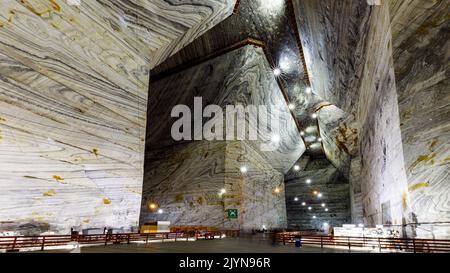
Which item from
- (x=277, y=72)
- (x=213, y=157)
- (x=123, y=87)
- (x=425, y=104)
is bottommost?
(x=425, y=104)

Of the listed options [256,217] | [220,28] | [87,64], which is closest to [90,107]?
[87,64]

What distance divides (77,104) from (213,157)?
1189 cm

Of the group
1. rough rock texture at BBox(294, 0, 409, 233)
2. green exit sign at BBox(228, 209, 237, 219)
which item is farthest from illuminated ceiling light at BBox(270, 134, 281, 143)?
green exit sign at BBox(228, 209, 237, 219)

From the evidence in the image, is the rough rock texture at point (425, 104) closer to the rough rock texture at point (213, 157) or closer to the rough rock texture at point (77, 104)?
the rough rock texture at point (77, 104)

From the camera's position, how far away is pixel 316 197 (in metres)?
34.6

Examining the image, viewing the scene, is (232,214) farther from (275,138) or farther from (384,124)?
(384,124)

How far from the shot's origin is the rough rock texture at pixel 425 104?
7.06m

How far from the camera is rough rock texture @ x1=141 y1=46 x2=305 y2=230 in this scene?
17.5 m

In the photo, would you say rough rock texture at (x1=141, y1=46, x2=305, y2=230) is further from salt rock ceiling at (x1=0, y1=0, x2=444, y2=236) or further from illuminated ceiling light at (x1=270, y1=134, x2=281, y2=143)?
salt rock ceiling at (x1=0, y1=0, x2=444, y2=236)

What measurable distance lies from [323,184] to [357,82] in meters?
21.8

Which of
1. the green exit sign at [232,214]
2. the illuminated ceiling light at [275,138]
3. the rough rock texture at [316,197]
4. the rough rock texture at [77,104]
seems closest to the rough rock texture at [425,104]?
the rough rock texture at [77,104]

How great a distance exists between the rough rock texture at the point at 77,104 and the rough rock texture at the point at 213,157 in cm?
561

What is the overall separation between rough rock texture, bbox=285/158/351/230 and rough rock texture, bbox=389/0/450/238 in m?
26.9

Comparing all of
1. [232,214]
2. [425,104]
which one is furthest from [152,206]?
[425,104]
